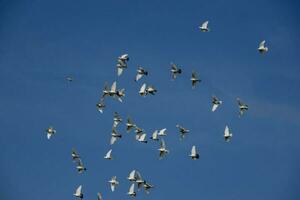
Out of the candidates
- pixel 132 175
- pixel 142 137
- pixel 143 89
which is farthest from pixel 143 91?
pixel 132 175

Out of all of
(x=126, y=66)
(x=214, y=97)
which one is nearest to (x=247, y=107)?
(x=214, y=97)

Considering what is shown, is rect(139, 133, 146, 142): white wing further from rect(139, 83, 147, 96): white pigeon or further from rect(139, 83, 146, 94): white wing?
rect(139, 83, 146, 94): white wing

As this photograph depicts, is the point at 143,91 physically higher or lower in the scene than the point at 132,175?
higher

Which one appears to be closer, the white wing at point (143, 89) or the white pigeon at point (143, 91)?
the white pigeon at point (143, 91)

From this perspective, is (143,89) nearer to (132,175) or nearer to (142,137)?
(142,137)

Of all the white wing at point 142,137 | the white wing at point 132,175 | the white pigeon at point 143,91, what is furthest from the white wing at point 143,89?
the white wing at point 132,175

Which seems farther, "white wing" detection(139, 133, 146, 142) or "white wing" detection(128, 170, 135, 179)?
"white wing" detection(128, 170, 135, 179)

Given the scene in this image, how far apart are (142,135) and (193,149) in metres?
Answer: 5.37

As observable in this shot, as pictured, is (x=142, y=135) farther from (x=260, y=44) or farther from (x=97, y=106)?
(x=260, y=44)

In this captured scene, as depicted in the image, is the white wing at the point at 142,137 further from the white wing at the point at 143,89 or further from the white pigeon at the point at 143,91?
the white wing at the point at 143,89

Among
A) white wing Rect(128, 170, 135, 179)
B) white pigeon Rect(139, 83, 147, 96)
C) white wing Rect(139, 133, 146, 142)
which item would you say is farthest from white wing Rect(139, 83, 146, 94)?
white wing Rect(128, 170, 135, 179)

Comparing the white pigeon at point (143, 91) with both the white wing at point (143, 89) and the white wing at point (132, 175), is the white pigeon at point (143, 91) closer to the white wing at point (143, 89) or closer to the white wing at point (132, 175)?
the white wing at point (143, 89)

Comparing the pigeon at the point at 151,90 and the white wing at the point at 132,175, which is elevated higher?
the pigeon at the point at 151,90

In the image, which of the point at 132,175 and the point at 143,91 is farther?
the point at 132,175
